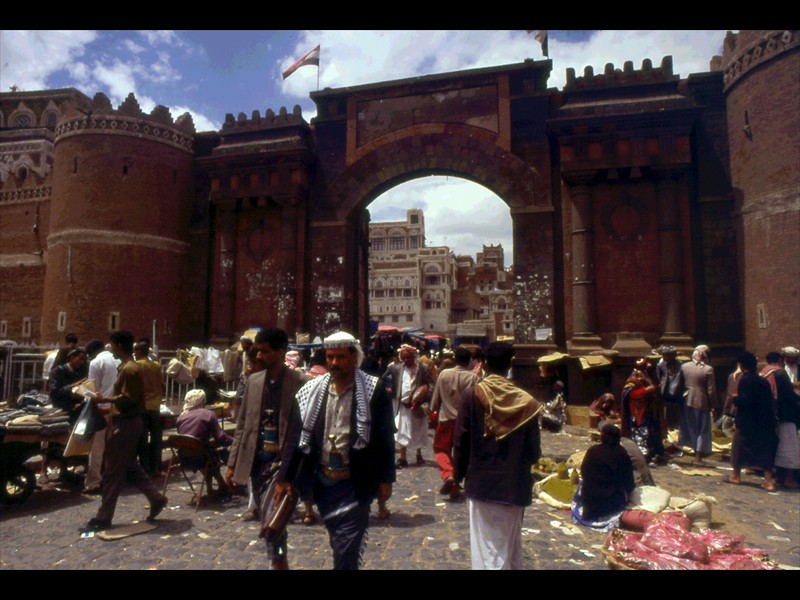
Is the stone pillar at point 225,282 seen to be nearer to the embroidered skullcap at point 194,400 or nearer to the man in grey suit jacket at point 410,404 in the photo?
the man in grey suit jacket at point 410,404

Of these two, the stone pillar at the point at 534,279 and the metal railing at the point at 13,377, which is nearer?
the metal railing at the point at 13,377

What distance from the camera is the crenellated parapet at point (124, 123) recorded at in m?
18.2

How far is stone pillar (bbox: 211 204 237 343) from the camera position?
17.5 m

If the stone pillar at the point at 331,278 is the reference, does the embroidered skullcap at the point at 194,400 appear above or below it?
below

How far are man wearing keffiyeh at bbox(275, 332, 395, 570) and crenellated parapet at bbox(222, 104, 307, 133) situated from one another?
615 inches

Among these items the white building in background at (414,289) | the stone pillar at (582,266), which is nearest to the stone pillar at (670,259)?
the stone pillar at (582,266)

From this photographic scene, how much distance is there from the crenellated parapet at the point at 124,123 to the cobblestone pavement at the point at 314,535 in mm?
14350

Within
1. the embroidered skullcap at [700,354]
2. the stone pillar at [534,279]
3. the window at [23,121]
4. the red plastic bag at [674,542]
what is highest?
the window at [23,121]

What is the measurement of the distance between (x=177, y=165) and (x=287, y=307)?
22.4ft

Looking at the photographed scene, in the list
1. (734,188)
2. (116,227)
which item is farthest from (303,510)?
(116,227)

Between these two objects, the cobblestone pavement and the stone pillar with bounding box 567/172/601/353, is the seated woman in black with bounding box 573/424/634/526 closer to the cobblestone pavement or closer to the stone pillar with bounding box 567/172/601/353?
the cobblestone pavement

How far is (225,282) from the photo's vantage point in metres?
17.8

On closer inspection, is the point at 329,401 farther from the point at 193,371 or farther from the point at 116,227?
the point at 116,227

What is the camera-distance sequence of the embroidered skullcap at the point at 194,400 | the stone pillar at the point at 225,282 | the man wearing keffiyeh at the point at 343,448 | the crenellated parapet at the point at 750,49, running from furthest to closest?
1. the stone pillar at the point at 225,282
2. the crenellated parapet at the point at 750,49
3. the embroidered skullcap at the point at 194,400
4. the man wearing keffiyeh at the point at 343,448
